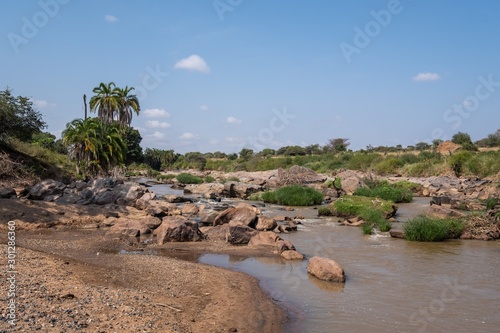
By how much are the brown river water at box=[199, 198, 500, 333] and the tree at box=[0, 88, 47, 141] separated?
23113 millimetres

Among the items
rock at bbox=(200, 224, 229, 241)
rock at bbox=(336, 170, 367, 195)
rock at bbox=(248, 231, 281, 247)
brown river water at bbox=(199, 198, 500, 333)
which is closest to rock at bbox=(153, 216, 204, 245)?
rock at bbox=(200, 224, 229, 241)

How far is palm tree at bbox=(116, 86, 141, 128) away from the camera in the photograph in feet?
178

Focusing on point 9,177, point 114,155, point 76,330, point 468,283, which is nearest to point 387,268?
point 468,283

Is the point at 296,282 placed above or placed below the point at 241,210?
below

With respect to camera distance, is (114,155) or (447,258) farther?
(114,155)

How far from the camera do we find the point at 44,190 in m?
23.9

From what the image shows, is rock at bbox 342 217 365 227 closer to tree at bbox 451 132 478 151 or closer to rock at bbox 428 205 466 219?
rock at bbox 428 205 466 219

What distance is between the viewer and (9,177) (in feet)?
80.1

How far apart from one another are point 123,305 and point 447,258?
1062cm

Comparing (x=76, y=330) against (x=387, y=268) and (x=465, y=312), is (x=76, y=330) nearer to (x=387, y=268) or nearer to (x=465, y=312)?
(x=465, y=312)

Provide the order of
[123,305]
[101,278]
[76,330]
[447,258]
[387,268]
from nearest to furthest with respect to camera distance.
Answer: [76,330], [123,305], [101,278], [387,268], [447,258]

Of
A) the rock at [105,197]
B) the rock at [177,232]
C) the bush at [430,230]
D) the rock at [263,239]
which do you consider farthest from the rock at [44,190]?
the bush at [430,230]

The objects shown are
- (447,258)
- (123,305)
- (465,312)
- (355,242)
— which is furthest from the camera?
(355,242)

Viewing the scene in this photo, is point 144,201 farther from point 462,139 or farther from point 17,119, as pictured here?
point 462,139
